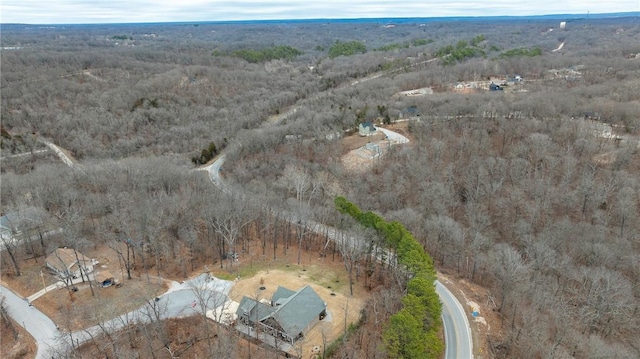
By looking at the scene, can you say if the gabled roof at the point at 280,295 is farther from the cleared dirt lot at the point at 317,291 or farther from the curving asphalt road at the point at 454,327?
the curving asphalt road at the point at 454,327

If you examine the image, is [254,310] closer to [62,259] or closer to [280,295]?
[280,295]

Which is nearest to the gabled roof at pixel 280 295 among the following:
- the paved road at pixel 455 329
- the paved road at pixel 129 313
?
the paved road at pixel 129 313

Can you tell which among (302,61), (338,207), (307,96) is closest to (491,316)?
(338,207)

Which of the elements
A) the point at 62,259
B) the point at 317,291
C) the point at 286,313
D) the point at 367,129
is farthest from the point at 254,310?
the point at 367,129

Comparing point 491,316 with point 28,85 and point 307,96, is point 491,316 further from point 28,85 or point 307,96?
point 28,85

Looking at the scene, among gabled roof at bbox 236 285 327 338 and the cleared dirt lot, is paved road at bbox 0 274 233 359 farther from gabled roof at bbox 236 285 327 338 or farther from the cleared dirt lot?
gabled roof at bbox 236 285 327 338
